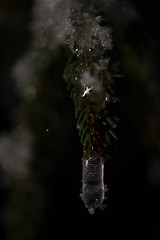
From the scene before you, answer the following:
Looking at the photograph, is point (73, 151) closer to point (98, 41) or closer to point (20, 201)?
point (20, 201)

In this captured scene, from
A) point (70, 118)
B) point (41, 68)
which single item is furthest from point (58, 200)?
point (41, 68)

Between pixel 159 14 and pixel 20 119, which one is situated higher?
pixel 159 14

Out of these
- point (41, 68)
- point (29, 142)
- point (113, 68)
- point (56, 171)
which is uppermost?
point (113, 68)

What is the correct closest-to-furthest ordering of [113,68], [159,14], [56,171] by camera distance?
[113,68]
[159,14]
[56,171]

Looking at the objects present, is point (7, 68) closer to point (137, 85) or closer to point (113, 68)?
point (137, 85)

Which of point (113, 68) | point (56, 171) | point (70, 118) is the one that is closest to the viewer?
point (113, 68)

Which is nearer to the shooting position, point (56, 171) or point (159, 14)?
point (159, 14)

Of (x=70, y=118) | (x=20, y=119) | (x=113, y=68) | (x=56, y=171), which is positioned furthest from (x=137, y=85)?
(x=56, y=171)
